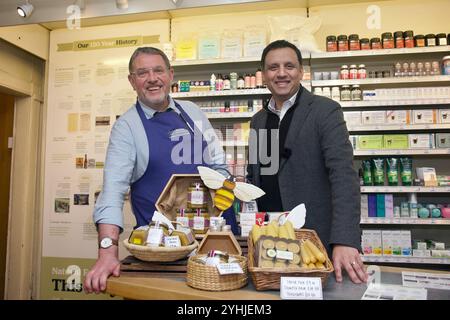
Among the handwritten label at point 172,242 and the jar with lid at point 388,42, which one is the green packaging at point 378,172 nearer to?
the jar with lid at point 388,42

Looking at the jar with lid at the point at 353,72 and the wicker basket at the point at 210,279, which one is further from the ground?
the jar with lid at the point at 353,72

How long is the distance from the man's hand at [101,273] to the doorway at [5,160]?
3.44m

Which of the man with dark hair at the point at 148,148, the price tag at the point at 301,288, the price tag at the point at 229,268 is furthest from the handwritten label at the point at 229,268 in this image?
the man with dark hair at the point at 148,148

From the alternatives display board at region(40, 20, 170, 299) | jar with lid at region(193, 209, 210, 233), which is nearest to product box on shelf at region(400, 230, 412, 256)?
jar with lid at region(193, 209, 210, 233)

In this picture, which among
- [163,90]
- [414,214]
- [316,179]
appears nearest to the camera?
[316,179]

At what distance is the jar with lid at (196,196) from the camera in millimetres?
1387

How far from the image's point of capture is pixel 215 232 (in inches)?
46.4

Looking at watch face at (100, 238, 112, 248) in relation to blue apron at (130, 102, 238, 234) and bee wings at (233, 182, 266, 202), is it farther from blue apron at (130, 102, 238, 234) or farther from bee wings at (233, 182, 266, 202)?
bee wings at (233, 182, 266, 202)

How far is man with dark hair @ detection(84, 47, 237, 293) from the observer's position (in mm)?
1406

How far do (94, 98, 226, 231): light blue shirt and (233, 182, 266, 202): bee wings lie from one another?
359 mm

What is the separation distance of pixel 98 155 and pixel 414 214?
11.0ft

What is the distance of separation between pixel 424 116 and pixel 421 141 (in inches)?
8.7
